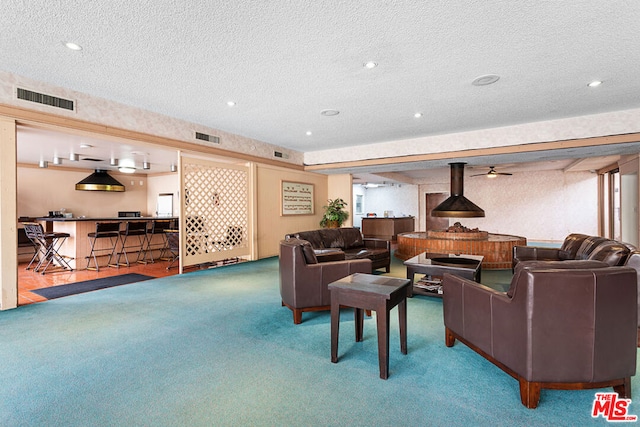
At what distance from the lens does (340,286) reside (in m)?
2.29

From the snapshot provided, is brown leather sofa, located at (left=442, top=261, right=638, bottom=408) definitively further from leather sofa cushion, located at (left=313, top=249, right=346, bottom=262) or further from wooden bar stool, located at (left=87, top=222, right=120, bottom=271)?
wooden bar stool, located at (left=87, top=222, right=120, bottom=271)

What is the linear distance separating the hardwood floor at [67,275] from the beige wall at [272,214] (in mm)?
1948

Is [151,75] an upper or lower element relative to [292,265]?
upper

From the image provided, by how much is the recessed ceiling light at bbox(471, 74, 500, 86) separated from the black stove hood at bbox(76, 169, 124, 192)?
925 cm

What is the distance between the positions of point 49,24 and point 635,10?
4629 millimetres

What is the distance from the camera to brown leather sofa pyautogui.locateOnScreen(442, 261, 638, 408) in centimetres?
165

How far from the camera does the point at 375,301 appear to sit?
2.09 metres

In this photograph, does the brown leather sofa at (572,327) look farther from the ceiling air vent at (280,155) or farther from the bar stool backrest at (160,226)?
the bar stool backrest at (160,226)

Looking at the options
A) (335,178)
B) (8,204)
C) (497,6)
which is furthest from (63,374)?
(335,178)

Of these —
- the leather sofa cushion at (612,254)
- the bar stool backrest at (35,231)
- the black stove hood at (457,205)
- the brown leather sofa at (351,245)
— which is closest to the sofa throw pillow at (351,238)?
the brown leather sofa at (351,245)

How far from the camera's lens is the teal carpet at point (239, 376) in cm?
169

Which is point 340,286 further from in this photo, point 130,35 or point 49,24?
point 49,24

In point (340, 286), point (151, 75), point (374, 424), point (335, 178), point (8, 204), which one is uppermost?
point (151, 75)

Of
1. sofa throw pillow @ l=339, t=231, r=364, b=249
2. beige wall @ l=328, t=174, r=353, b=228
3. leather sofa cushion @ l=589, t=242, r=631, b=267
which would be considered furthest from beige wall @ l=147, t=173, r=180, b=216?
leather sofa cushion @ l=589, t=242, r=631, b=267
